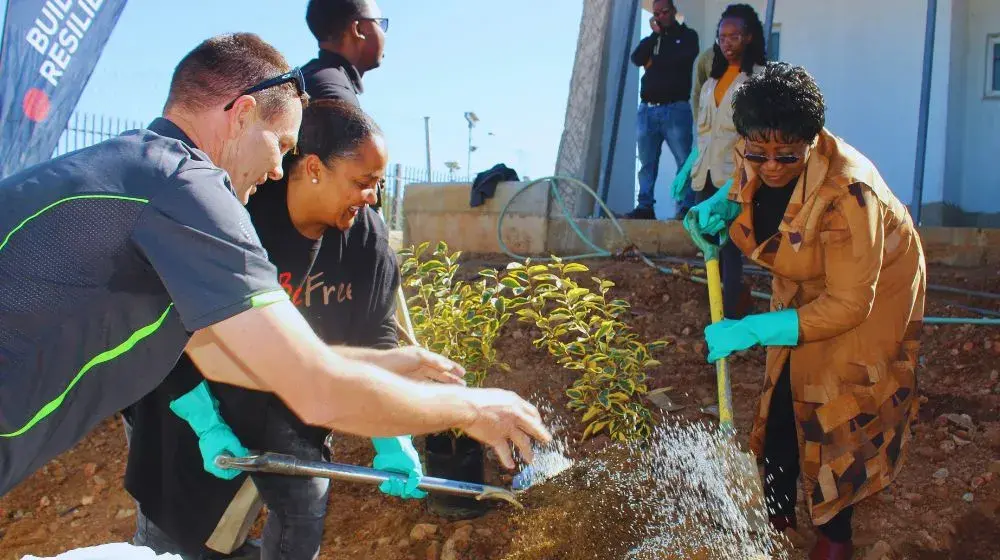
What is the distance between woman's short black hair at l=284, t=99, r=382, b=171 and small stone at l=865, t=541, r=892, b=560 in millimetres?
2149

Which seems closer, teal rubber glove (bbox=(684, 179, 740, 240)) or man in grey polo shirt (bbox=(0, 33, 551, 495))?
man in grey polo shirt (bbox=(0, 33, 551, 495))

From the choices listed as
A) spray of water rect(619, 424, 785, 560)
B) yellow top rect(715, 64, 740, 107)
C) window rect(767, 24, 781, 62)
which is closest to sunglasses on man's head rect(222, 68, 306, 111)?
spray of water rect(619, 424, 785, 560)

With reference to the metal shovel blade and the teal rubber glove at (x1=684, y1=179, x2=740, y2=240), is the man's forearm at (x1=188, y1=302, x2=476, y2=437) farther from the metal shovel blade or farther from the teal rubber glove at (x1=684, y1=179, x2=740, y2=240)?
the teal rubber glove at (x1=684, y1=179, x2=740, y2=240)

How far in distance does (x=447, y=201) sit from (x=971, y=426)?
12.4 ft

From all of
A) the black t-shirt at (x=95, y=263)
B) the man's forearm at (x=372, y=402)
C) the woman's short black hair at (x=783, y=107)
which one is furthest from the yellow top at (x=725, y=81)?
the black t-shirt at (x=95, y=263)

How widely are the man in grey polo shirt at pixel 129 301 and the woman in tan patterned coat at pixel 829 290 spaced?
141 cm

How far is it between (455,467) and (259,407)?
0.90m

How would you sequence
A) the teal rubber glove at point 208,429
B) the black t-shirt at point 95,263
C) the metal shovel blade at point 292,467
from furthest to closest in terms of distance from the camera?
1. the teal rubber glove at point 208,429
2. the metal shovel blade at point 292,467
3. the black t-shirt at point 95,263

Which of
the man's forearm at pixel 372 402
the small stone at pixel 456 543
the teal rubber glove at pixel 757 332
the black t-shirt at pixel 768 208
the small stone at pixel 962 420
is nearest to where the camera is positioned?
the man's forearm at pixel 372 402

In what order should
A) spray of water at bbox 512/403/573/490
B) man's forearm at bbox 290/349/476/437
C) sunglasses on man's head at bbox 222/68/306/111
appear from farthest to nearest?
spray of water at bbox 512/403/573/490, sunglasses on man's head at bbox 222/68/306/111, man's forearm at bbox 290/349/476/437

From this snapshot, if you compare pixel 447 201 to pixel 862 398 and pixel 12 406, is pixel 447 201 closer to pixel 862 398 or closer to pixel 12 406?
pixel 862 398

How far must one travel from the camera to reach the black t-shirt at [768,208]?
2.39 metres

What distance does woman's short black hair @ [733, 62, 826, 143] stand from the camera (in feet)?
7.00

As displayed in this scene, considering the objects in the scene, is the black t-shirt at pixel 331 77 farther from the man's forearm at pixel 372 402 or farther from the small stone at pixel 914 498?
the small stone at pixel 914 498
